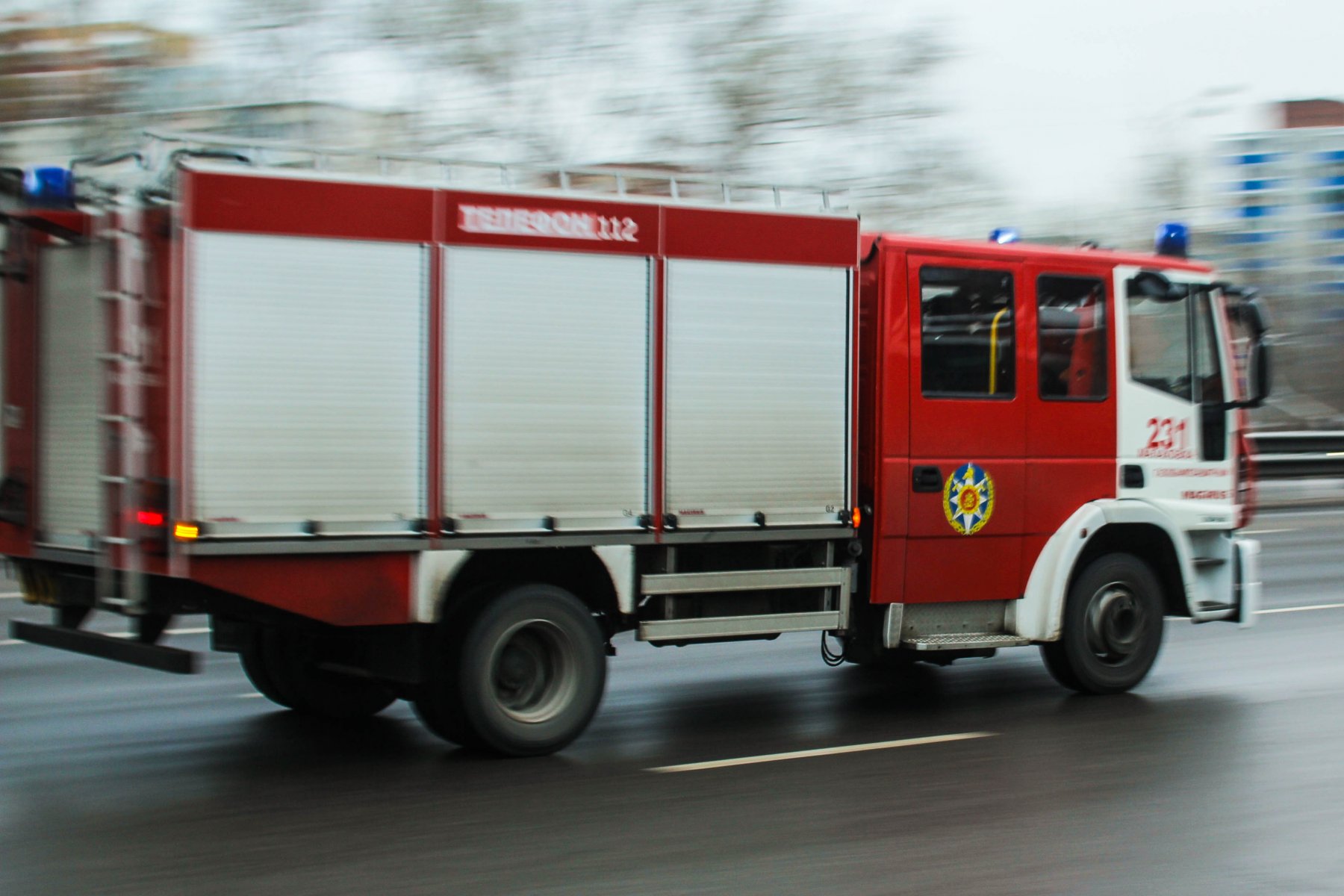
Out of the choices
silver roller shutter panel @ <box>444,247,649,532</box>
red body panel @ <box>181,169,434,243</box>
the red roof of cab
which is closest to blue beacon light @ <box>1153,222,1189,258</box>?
the red roof of cab

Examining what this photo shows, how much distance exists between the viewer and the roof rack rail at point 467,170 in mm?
6426

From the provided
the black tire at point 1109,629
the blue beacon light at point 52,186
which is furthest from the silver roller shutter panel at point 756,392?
the blue beacon light at point 52,186

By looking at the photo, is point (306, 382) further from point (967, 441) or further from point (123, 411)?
point (967, 441)

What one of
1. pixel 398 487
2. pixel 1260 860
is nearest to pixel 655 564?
pixel 398 487

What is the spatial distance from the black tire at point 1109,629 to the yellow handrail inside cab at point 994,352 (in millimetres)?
1297

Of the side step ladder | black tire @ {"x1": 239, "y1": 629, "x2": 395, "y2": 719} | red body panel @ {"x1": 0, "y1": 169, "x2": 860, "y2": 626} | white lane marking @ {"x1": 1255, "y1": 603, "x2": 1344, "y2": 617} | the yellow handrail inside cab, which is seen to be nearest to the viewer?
red body panel @ {"x1": 0, "y1": 169, "x2": 860, "y2": 626}

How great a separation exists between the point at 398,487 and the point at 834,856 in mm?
2501

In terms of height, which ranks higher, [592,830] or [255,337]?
[255,337]

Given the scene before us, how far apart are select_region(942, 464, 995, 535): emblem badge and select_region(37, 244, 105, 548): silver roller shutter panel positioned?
4285 millimetres

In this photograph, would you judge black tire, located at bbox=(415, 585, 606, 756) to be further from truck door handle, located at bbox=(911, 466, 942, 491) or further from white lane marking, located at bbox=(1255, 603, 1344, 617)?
white lane marking, located at bbox=(1255, 603, 1344, 617)

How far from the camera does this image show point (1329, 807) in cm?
637

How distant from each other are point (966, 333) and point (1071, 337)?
0.75 m

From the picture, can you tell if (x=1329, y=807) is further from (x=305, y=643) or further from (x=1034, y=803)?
(x=305, y=643)

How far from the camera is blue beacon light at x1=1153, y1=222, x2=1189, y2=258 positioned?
9422 millimetres
